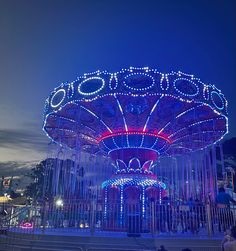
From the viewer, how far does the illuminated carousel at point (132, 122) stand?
13711 mm

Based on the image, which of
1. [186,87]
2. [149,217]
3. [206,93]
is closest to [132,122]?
[186,87]

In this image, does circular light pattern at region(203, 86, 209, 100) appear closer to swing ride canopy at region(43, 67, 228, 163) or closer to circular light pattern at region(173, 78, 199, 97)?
swing ride canopy at region(43, 67, 228, 163)

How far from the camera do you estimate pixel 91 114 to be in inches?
652

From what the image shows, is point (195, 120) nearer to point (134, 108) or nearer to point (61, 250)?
point (134, 108)

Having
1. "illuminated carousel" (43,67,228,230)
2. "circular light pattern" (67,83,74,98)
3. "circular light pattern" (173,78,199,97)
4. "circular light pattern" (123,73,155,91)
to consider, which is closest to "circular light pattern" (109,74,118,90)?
"illuminated carousel" (43,67,228,230)

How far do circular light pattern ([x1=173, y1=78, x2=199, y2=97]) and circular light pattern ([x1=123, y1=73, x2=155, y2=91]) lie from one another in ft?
4.01

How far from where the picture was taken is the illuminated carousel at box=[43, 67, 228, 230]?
13.7 meters

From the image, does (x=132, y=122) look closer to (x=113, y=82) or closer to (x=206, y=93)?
(x=113, y=82)

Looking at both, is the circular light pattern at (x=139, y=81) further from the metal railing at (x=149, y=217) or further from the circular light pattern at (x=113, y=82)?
the metal railing at (x=149, y=217)

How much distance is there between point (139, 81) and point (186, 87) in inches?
91.9

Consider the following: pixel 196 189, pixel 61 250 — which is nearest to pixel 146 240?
pixel 61 250

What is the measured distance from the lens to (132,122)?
53.2 feet

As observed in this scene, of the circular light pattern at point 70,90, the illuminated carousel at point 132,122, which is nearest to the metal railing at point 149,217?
the illuminated carousel at point 132,122

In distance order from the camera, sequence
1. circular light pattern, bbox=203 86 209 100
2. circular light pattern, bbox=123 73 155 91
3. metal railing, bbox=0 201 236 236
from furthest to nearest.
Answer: circular light pattern, bbox=203 86 209 100
circular light pattern, bbox=123 73 155 91
metal railing, bbox=0 201 236 236
